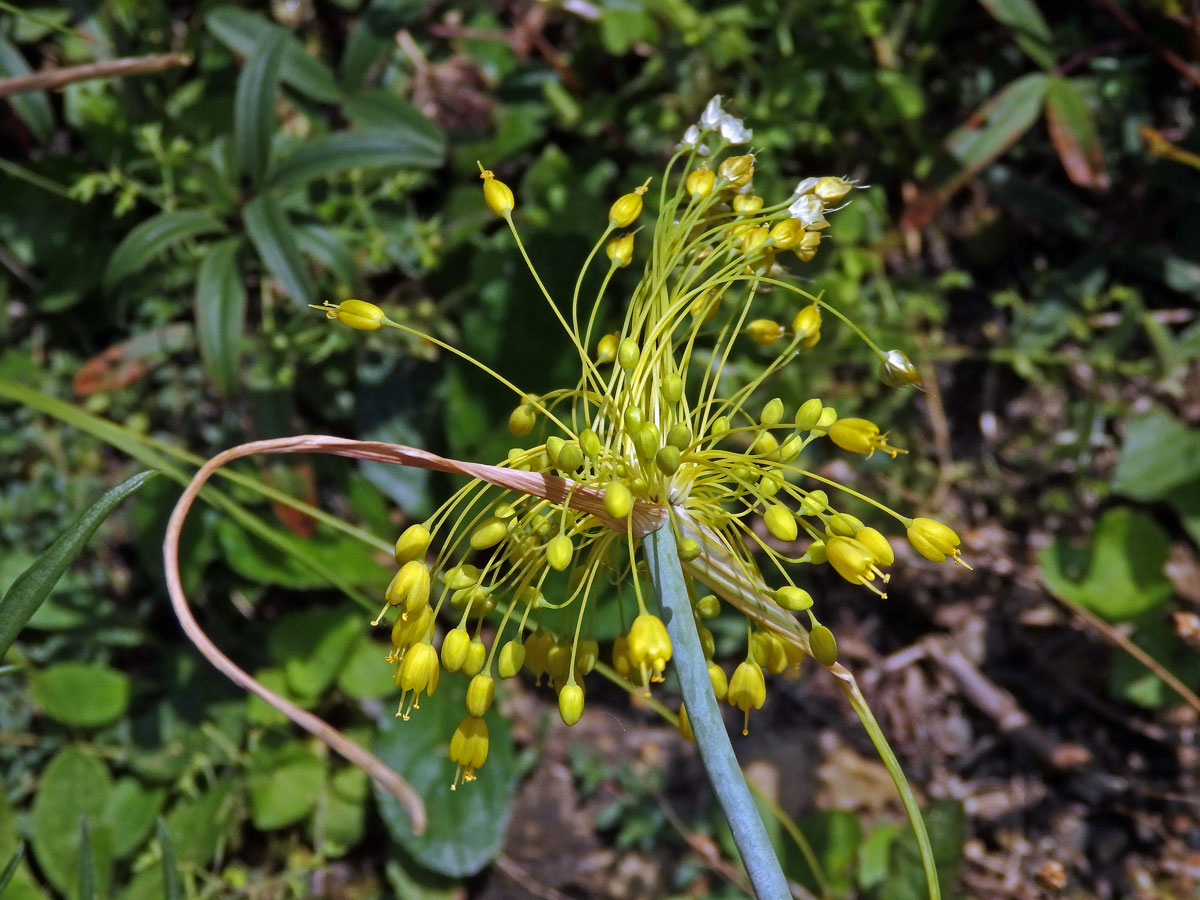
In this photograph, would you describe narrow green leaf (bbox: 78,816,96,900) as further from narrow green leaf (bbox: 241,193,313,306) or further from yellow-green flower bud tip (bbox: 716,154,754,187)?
yellow-green flower bud tip (bbox: 716,154,754,187)

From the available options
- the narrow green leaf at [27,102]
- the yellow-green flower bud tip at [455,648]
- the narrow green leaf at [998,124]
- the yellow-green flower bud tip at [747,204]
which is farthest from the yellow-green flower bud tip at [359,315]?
the narrow green leaf at [998,124]

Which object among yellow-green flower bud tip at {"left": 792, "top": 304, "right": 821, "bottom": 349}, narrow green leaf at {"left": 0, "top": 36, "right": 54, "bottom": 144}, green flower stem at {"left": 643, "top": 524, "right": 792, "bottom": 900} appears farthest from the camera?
narrow green leaf at {"left": 0, "top": 36, "right": 54, "bottom": 144}

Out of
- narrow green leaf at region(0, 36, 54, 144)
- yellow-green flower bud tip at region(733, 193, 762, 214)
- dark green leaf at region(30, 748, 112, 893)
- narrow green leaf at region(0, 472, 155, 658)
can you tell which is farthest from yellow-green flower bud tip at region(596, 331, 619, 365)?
dark green leaf at region(30, 748, 112, 893)

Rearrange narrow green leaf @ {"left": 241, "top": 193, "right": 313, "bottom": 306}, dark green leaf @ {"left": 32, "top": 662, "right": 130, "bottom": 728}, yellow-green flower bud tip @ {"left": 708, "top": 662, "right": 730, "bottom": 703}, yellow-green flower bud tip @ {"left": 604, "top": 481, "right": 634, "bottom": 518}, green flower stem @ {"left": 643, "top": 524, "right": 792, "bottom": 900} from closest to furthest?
1. yellow-green flower bud tip @ {"left": 604, "top": 481, "right": 634, "bottom": 518}
2. green flower stem @ {"left": 643, "top": 524, "right": 792, "bottom": 900}
3. yellow-green flower bud tip @ {"left": 708, "top": 662, "right": 730, "bottom": 703}
4. narrow green leaf @ {"left": 241, "top": 193, "right": 313, "bottom": 306}
5. dark green leaf @ {"left": 32, "top": 662, "right": 130, "bottom": 728}

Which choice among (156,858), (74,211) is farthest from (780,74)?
(156,858)

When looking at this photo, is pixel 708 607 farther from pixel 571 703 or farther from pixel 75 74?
pixel 75 74

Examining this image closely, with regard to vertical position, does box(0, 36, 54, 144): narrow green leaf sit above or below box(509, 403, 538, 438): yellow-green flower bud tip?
below

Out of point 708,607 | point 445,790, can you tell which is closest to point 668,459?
point 708,607

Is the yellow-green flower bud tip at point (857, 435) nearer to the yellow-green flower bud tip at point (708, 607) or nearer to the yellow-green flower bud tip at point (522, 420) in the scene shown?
the yellow-green flower bud tip at point (708, 607)
